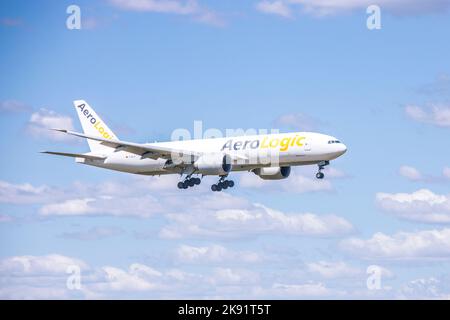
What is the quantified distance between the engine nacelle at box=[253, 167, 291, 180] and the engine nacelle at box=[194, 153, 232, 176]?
6.67m

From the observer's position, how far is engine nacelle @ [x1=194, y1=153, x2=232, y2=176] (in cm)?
10750

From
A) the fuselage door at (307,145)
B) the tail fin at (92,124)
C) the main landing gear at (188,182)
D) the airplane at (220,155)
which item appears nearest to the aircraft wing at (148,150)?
the airplane at (220,155)

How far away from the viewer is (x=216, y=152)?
110188 mm

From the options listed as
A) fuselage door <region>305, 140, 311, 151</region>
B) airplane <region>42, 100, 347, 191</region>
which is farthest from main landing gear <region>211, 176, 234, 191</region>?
fuselage door <region>305, 140, 311, 151</region>

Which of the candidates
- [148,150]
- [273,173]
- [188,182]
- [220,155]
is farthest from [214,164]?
[273,173]

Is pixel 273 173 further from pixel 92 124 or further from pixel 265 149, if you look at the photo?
pixel 92 124

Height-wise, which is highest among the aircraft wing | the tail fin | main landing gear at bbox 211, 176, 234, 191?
the tail fin

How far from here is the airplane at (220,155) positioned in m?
106

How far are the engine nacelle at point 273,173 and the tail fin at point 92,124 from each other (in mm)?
17680

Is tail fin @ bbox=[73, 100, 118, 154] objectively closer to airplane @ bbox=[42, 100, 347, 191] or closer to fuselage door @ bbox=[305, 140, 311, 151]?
airplane @ bbox=[42, 100, 347, 191]

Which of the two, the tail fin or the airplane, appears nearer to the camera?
the airplane
